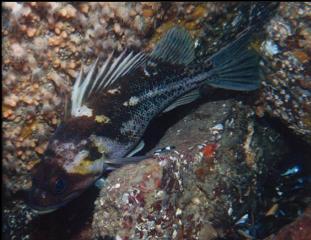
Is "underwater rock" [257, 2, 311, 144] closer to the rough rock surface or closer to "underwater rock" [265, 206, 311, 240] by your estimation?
the rough rock surface

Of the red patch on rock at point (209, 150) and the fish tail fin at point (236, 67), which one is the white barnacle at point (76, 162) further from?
the fish tail fin at point (236, 67)

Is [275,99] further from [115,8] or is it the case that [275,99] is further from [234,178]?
[115,8]

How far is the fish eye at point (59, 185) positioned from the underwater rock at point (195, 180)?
0.50 meters

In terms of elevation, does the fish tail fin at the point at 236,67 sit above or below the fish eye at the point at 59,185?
below

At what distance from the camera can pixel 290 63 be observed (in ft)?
12.9

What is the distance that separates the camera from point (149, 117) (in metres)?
3.57

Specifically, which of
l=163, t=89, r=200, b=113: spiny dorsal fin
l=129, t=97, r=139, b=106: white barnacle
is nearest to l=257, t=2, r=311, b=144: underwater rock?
l=163, t=89, r=200, b=113: spiny dorsal fin

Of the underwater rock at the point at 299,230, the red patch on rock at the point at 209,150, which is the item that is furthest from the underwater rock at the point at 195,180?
the underwater rock at the point at 299,230

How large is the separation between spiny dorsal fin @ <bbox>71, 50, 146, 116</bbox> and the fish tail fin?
99 cm

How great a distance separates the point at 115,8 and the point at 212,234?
8.74 ft

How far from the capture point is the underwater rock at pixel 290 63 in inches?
150

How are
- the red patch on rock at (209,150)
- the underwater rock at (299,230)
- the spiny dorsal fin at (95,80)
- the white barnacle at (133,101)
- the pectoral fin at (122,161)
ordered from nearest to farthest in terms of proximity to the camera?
the spiny dorsal fin at (95,80) < the pectoral fin at (122,161) < the white barnacle at (133,101) < the underwater rock at (299,230) < the red patch on rock at (209,150)

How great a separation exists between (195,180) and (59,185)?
5.10 feet

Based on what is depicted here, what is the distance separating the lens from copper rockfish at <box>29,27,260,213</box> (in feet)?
9.55
